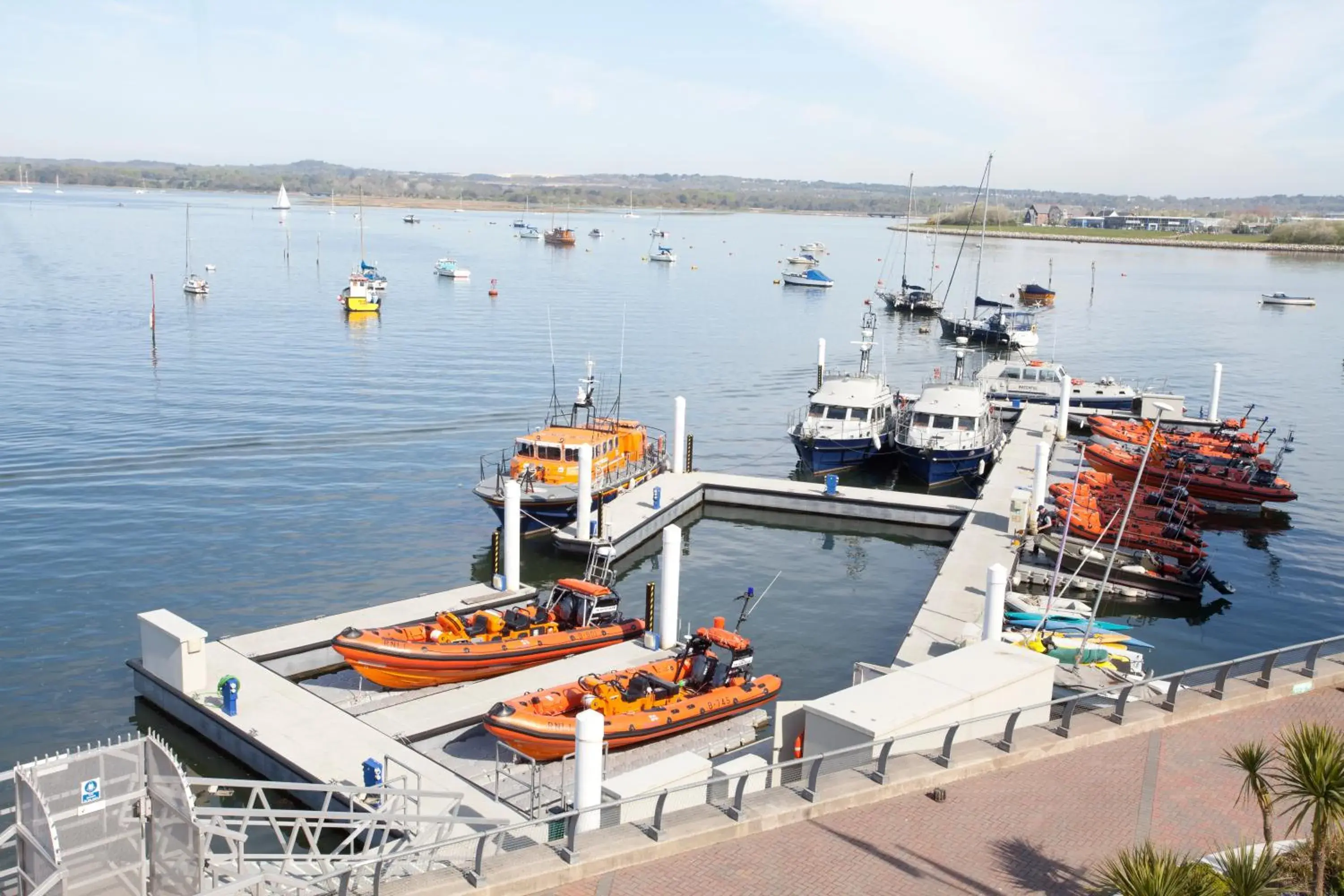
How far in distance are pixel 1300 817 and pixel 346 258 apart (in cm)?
14994

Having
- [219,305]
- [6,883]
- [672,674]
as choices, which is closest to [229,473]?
[672,674]

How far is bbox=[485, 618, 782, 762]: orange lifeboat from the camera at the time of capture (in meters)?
21.1

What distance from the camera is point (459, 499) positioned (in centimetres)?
4228

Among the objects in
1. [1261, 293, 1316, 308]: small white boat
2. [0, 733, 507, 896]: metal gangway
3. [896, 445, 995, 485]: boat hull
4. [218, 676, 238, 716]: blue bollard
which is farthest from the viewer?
[1261, 293, 1316, 308]: small white boat

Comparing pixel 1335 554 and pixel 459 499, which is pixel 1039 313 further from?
pixel 459 499

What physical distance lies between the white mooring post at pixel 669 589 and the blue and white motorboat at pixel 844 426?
2167 centimetres

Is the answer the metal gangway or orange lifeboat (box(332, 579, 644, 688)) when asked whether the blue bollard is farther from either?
the metal gangway

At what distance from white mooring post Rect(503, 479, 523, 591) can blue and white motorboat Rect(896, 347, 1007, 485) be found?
2157 centimetres

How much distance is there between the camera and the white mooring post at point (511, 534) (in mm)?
29859

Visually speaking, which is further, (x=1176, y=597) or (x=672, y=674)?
(x=1176, y=597)

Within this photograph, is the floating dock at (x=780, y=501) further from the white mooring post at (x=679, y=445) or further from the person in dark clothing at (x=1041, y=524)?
the person in dark clothing at (x=1041, y=524)

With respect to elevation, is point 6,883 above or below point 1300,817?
below

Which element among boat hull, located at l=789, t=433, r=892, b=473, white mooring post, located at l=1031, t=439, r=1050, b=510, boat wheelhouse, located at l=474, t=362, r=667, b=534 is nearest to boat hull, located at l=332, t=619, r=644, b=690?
boat wheelhouse, located at l=474, t=362, r=667, b=534

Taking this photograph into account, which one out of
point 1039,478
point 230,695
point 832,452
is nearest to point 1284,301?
point 832,452
